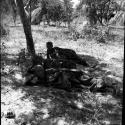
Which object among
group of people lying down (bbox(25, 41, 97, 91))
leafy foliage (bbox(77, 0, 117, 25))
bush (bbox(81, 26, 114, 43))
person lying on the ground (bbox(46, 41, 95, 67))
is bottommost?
group of people lying down (bbox(25, 41, 97, 91))

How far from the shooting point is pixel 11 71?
23.2 ft

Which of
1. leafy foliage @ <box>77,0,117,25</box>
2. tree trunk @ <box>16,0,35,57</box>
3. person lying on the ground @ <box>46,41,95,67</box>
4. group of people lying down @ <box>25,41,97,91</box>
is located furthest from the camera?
leafy foliage @ <box>77,0,117,25</box>

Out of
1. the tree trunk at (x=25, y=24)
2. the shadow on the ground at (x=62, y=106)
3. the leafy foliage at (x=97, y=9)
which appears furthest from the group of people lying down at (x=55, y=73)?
the leafy foliage at (x=97, y=9)

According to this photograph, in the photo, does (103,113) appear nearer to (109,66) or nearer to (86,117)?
(86,117)

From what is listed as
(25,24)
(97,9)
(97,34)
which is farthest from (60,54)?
(97,9)

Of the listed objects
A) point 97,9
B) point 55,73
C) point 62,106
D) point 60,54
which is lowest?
point 62,106

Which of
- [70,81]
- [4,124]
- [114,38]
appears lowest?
[4,124]

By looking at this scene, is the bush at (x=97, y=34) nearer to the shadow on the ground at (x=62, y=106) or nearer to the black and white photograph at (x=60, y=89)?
the black and white photograph at (x=60, y=89)

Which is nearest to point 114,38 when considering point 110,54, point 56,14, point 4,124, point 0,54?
point 110,54

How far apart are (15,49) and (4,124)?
6822mm

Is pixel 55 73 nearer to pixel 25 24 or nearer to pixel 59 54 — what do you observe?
pixel 59 54

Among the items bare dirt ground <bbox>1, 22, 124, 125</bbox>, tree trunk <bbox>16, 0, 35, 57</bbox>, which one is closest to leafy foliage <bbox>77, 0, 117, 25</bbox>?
tree trunk <bbox>16, 0, 35, 57</bbox>

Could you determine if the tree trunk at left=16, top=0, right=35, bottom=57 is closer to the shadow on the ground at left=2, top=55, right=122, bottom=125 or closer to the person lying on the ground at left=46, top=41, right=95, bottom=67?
the person lying on the ground at left=46, top=41, right=95, bottom=67

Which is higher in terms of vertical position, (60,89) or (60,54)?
(60,54)
